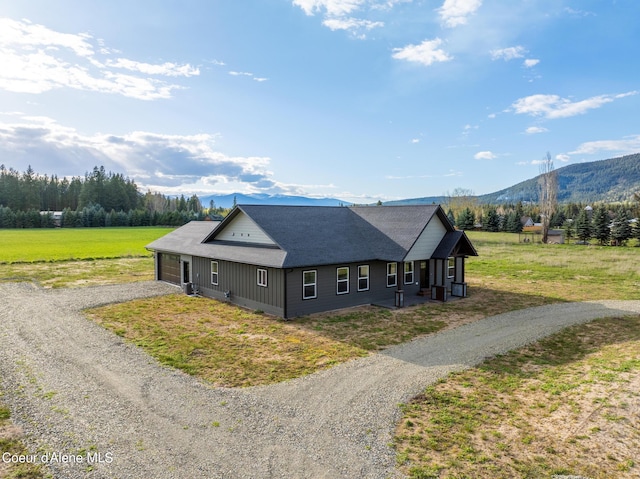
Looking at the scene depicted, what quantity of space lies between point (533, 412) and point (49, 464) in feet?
33.5

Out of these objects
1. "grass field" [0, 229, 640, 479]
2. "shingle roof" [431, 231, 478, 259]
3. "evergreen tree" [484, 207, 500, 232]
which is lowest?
"grass field" [0, 229, 640, 479]

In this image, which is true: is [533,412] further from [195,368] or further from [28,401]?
[28,401]

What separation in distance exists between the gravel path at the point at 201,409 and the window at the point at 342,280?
598cm

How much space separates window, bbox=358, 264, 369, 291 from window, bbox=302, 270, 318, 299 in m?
2.84

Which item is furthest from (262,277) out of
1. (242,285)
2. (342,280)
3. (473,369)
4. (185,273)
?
(473,369)

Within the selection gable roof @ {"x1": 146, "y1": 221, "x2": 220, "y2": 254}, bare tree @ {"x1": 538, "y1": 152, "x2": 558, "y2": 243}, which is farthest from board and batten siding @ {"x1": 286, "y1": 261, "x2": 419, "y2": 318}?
bare tree @ {"x1": 538, "y1": 152, "x2": 558, "y2": 243}

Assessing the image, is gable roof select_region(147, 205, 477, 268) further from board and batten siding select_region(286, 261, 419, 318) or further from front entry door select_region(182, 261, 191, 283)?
front entry door select_region(182, 261, 191, 283)

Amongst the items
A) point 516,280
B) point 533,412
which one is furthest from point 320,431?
point 516,280

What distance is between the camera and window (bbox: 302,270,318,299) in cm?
1878

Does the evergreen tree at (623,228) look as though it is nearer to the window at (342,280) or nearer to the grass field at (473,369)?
the grass field at (473,369)

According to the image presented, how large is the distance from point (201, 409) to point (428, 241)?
1673 centimetres

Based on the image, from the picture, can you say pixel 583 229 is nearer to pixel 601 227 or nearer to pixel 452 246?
pixel 601 227

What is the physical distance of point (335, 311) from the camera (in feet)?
64.0

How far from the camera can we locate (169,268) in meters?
27.7
